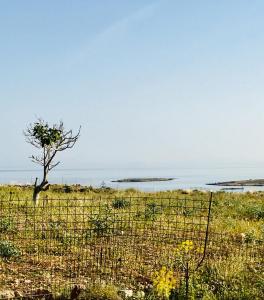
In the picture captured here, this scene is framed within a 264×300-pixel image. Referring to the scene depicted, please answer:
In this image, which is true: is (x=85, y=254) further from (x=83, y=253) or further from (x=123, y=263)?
(x=123, y=263)

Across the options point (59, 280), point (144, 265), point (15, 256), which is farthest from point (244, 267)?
point (15, 256)

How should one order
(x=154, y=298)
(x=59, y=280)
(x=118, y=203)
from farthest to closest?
(x=118, y=203), (x=59, y=280), (x=154, y=298)

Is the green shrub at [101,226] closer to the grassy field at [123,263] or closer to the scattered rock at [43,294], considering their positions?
the grassy field at [123,263]

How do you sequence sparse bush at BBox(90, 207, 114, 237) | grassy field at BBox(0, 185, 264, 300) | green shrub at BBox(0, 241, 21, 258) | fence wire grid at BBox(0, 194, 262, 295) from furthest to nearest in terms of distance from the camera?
sparse bush at BBox(90, 207, 114, 237) → green shrub at BBox(0, 241, 21, 258) → fence wire grid at BBox(0, 194, 262, 295) → grassy field at BBox(0, 185, 264, 300)

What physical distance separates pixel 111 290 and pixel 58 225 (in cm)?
530

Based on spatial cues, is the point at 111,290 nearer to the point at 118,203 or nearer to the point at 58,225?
the point at 58,225

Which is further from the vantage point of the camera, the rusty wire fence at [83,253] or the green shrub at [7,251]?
the green shrub at [7,251]

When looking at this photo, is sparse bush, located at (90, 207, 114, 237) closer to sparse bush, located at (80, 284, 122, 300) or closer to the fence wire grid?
the fence wire grid

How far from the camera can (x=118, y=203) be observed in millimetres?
19266

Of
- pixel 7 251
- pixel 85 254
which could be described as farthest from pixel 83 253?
pixel 7 251

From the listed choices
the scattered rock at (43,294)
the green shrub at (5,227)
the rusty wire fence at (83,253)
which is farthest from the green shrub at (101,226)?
the scattered rock at (43,294)

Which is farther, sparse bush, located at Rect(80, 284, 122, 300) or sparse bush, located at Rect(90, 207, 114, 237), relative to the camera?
sparse bush, located at Rect(90, 207, 114, 237)

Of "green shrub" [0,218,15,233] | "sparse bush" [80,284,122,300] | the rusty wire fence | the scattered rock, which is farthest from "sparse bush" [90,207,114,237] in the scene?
the scattered rock

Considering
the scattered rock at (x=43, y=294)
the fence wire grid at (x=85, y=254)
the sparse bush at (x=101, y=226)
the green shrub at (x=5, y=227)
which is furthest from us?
the sparse bush at (x=101, y=226)
